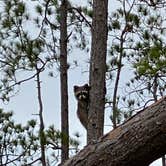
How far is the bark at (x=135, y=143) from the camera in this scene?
1.77 m

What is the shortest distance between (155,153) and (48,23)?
7030mm

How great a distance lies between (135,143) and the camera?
1811 millimetres

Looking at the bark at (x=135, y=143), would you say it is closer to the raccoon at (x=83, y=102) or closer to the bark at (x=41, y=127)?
the raccoon at (x=83, y=102)

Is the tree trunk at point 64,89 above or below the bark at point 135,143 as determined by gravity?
above

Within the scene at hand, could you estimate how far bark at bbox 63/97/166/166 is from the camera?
1772mm

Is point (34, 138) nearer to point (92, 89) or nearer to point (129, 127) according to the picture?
point (92, 89)

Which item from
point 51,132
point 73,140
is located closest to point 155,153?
point 51,132

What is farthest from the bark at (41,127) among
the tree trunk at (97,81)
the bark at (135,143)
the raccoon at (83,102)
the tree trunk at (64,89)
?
the bark at (135,143)

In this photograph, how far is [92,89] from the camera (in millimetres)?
4766

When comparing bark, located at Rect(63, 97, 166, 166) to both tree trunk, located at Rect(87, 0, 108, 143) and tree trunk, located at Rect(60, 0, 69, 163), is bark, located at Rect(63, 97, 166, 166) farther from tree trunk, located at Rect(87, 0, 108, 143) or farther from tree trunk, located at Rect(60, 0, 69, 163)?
tree trunk, located at Rect(60, 0, 69, 163)

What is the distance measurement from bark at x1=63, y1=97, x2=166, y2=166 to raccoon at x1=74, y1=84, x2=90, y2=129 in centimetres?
356

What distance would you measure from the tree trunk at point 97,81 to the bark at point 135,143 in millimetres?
2757

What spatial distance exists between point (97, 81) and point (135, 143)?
2.97 meters

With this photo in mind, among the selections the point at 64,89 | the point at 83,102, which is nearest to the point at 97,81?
the point at 83,102
